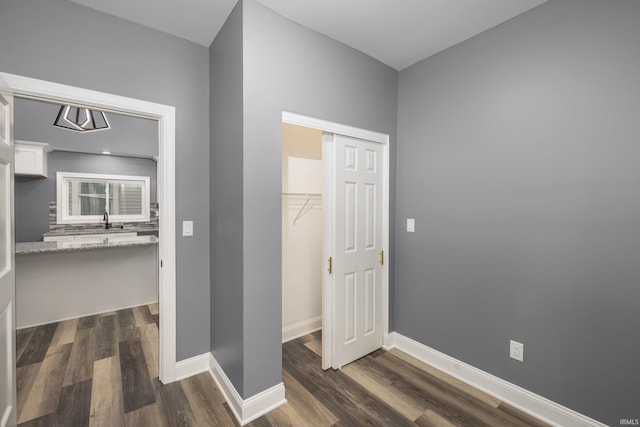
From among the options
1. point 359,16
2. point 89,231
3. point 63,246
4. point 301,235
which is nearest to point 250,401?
point 301,235

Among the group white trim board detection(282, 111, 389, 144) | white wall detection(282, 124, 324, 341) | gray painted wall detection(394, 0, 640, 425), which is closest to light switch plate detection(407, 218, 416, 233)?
gray painted wall detection(394, 0, 640, 425)

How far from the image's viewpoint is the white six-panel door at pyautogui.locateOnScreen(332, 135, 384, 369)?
237 centimetres

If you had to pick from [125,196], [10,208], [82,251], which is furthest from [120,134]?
[10,208]

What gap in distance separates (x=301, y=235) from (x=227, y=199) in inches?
45.4

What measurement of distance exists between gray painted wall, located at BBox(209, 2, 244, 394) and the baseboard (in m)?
0.07

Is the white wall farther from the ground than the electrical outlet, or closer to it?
farther from the ground

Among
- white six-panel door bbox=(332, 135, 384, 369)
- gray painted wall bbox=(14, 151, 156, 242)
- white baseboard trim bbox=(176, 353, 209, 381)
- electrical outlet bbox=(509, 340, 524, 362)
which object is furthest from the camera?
gray painted wall bbox=(14, 151, 156, 242)

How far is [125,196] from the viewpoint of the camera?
4320mm

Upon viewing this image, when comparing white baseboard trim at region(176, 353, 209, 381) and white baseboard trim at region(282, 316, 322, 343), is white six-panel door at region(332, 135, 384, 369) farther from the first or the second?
white baseboard trim at region(176, 353, 209, 381)

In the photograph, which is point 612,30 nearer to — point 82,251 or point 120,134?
point 120,134

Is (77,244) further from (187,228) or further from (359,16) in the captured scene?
(359,16)

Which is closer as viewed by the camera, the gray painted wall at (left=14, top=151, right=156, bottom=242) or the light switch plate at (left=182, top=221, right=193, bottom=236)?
the light switch plate at (left=182, top=221, right=193, bottom=236)

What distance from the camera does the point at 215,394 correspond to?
2.04 m

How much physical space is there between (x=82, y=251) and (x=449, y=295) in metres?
4.35
